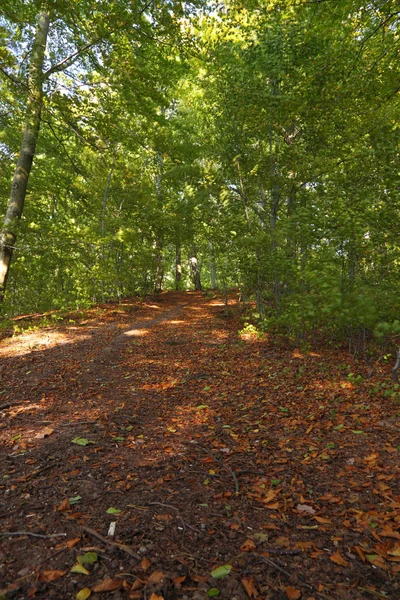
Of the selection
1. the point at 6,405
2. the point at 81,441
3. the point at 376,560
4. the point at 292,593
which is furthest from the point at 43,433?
the point at 376,560

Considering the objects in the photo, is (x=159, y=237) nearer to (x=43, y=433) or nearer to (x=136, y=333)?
(x=136, y=333)

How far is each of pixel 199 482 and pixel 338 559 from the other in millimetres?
1374

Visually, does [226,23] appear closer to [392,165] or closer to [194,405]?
[392,165]

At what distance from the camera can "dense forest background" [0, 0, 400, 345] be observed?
5766 millimetres

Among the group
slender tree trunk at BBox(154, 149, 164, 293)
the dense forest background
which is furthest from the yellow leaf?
slender tree trunk at BBox(154, 149, 164, 293)

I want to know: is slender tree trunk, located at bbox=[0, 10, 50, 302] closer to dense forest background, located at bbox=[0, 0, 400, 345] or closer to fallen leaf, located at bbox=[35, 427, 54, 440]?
dense forest background, located at bbox=[0, 0, 400, 345]

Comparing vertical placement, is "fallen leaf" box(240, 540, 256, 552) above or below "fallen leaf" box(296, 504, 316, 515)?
above

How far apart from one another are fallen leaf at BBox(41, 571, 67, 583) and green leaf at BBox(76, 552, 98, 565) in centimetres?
12

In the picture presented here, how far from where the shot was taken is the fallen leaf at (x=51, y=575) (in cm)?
206

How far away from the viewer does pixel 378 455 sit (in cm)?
378

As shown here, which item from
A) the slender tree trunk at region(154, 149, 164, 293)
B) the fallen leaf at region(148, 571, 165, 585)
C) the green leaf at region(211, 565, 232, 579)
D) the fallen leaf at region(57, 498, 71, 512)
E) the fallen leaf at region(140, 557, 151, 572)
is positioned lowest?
the green leaf at region(211, 565, 232, 579)

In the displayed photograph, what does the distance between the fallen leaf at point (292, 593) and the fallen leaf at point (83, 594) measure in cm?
124

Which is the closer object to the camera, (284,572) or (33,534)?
(284,572)

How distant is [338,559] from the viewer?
233cm
